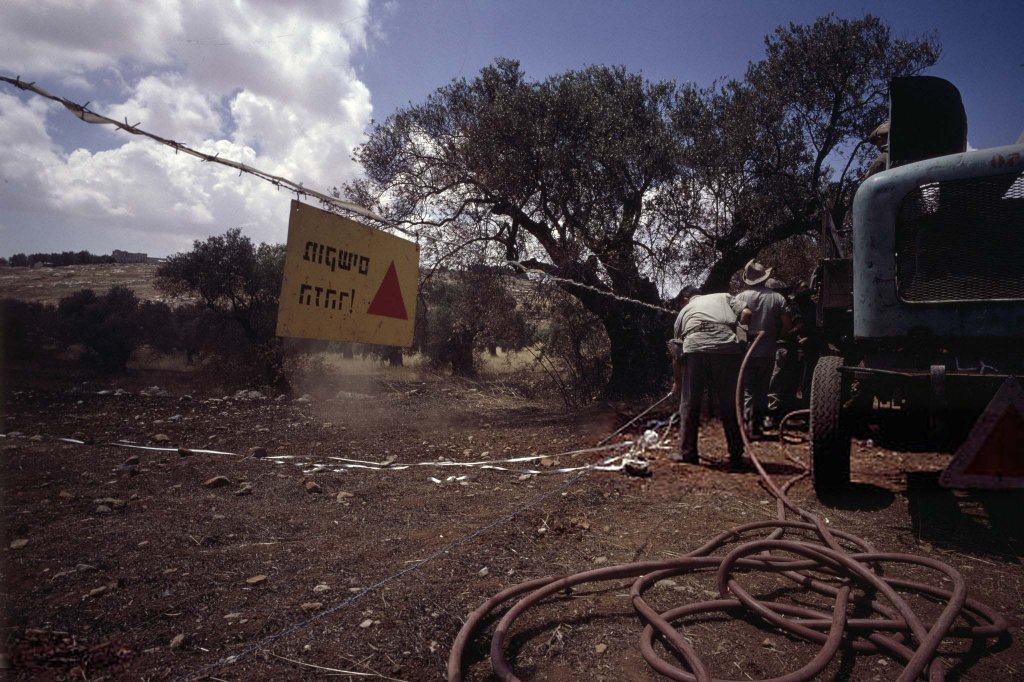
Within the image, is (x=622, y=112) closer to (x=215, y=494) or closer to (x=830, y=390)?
(x=830, y=390)

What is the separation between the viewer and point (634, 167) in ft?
33.9

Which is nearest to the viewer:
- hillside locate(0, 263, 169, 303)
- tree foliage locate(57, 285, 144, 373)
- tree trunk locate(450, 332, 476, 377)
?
tree trunk locate(450, 332, 476, 377)

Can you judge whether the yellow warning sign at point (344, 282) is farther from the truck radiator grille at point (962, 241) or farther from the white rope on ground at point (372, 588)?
the truck radiator grille at point (962, 241)

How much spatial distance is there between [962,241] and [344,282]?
146 inches

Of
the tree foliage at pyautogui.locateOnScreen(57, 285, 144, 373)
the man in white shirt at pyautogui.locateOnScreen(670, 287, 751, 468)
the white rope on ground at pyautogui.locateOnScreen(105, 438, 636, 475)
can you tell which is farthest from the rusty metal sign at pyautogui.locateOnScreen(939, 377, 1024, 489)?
→ the tree foliage at pyautogui.locateOnScreen(57, 285, 144, 373)

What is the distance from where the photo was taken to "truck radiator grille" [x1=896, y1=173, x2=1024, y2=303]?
3.39 m

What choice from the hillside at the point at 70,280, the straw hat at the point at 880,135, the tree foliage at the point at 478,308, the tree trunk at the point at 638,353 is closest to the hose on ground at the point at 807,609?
the straw hat at the point at 880,135

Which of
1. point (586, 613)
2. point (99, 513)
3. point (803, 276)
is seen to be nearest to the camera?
point (586, 613)

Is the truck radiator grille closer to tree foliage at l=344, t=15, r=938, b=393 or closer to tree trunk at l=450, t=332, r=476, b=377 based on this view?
tree foliage at l=344, t=15, r=938, b=393

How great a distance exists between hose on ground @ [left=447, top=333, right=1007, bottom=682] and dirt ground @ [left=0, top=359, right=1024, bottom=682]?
73 mm

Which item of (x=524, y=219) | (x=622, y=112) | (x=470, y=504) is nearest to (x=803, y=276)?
(x=622, y=112)

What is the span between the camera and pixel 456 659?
2.10 m

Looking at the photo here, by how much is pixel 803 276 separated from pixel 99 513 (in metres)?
12.5

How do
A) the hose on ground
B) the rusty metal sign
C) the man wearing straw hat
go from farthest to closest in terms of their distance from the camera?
the man wearing straw hat
the rusty metal sign
the hose on ground
